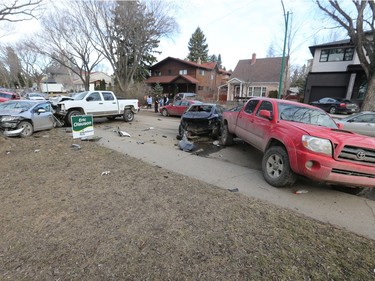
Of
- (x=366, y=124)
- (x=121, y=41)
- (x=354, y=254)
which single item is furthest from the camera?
(x=121, y=41)

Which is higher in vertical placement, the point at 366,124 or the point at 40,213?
the point at 366,124

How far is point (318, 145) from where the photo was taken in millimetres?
3680

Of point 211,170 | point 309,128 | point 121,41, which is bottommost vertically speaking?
point 211,170

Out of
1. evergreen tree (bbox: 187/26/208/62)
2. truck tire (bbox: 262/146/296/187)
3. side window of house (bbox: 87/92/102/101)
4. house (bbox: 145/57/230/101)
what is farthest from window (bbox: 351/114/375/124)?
evergreen tree (bbox: 187/26/208/62)

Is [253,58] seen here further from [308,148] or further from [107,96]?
[308,148]

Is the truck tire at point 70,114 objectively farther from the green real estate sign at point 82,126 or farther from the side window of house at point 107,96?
the green real estate sign at point 82,126

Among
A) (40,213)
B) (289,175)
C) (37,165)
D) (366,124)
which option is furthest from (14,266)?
(366,124)

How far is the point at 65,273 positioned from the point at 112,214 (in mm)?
1120

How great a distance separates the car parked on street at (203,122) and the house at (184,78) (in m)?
24.8

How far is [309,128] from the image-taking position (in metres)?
4.12

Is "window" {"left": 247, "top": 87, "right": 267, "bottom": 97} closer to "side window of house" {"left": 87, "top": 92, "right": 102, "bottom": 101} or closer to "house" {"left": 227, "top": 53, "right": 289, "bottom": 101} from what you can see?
"house" {"left": 227, "top": 53, "right": 289, "bottom": 101}

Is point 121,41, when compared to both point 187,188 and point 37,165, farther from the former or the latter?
point 187,188

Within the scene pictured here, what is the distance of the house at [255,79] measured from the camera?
33500mm

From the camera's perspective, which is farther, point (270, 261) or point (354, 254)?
point (354, 254)
